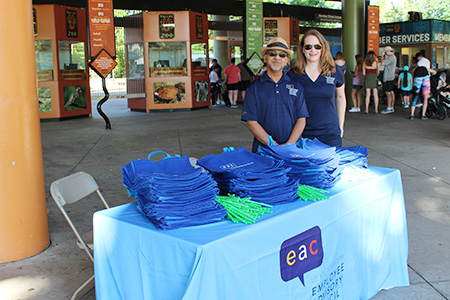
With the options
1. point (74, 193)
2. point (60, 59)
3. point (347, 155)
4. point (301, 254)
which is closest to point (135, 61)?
point (60, 59)

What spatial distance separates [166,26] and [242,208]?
43.1ft

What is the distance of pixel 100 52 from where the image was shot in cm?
1095

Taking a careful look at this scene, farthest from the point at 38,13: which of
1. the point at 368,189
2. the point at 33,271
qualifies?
the point at 368,189

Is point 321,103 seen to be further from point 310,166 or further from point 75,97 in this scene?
point 75,97

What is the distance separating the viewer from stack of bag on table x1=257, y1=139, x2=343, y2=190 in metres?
2.68

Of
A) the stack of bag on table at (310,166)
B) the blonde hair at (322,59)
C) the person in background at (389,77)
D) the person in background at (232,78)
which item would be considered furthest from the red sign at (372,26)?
the stack of bag on table at (310,166)

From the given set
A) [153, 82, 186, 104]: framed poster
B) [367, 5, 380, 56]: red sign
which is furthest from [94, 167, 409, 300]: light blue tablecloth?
[367, 5, 380, 56]: red sign

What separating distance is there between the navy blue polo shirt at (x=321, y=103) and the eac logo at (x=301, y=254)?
5.23 feet

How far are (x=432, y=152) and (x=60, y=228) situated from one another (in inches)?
235

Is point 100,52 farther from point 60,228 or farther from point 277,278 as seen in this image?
point 277,278

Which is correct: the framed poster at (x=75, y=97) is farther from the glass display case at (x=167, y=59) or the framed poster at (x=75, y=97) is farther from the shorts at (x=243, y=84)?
the shorts at (x=243, y=84)

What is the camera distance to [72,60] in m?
13.4

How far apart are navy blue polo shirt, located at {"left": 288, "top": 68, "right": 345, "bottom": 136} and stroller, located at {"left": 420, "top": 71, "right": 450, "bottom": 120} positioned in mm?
9090

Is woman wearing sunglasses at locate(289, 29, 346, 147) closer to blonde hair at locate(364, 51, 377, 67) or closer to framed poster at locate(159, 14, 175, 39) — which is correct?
blonde hair at locate(364, 51, 377, 67)
